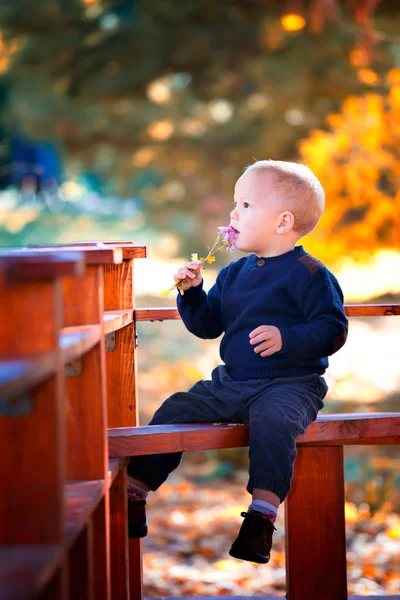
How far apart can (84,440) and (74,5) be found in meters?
6.32

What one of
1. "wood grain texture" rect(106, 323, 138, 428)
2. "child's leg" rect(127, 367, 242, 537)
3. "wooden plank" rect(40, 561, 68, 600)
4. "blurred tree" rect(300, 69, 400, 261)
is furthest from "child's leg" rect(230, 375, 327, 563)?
"blurred tree" rect(300, 69, 400, 261)

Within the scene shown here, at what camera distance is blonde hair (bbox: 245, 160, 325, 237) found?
2.66 meters

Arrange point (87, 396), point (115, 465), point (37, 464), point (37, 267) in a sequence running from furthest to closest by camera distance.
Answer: point (115, 465) < point (87, 396) < point (37, 464) < point (37, 267)

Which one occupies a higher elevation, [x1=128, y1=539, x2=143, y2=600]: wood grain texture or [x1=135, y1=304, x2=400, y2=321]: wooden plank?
[x1=135, y1=304, x2=400, y2=321]: wooden plank

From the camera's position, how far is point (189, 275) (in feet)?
8.59

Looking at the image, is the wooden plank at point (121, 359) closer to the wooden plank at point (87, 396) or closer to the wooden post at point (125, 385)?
the wooden post at point (125, 385)

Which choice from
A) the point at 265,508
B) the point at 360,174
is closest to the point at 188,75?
the point at 360,174

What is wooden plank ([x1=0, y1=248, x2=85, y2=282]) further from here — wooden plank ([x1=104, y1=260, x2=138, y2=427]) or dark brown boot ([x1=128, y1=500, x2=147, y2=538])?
wooden plank ([x1=104, y1=260, x2=138, y2=427])

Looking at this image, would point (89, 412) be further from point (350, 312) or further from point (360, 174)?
point (360, 174)

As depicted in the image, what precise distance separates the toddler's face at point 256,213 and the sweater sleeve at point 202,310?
6.1 inches

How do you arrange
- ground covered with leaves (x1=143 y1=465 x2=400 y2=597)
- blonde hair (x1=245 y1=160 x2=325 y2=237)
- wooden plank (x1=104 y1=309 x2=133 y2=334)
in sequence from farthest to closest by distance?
ground covered with leaves (x1=143 y1=465 x2=400 y2=597) → blonde hair (x1=245 y1=160 x2=325 y2=237) → wooden plank (x1=104 y1=309 x2=133 y2=334)

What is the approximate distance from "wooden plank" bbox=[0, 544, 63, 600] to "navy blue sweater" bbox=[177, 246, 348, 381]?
46.6 inches

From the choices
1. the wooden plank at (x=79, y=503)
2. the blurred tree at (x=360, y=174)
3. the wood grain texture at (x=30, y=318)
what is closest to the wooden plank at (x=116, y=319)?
the wooden plank at (x=79, y=503)

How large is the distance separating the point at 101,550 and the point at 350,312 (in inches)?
52.2
